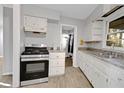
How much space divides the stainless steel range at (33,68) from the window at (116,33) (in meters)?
1.99

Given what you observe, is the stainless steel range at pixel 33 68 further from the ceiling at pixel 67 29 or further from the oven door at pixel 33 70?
the ceiling at pixel 67 29

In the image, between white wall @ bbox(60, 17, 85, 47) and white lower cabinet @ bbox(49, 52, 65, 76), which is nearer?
white lower cabinet @ bbox(49, 52, 65, 76)

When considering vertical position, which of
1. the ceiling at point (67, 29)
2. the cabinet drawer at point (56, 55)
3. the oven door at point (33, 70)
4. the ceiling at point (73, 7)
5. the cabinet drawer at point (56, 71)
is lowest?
the cabinet drawer at point (56, 71)

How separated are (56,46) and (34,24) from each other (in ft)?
4.33

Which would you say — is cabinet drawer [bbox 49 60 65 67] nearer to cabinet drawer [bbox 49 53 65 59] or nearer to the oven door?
cabinet drawer [bbox 49 53 65 59]

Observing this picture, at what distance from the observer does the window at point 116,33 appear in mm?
2430

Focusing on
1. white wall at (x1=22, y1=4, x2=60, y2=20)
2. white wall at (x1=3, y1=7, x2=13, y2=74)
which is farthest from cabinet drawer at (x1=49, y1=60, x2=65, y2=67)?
white wall at (x1=22, y1=4, x2=60, y2=20)

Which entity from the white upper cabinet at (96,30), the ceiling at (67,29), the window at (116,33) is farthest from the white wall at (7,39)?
the ceiling at (67,29)

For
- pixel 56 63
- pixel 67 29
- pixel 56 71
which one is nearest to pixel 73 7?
pixel 56 63

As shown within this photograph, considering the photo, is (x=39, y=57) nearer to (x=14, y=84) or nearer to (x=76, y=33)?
(x=14, y=84)

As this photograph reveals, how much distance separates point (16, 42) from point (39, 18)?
1231 mm

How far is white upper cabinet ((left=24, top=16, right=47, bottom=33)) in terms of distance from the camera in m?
2.91

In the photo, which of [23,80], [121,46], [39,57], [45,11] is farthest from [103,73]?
[45,11]

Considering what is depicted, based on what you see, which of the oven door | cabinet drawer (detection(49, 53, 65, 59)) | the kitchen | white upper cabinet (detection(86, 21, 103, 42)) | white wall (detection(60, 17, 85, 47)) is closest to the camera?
the kitchen
